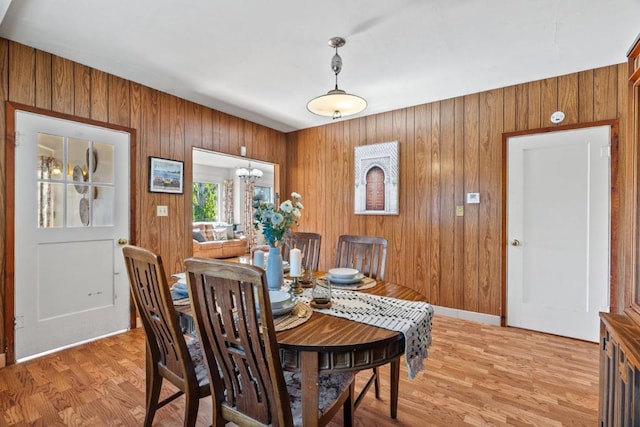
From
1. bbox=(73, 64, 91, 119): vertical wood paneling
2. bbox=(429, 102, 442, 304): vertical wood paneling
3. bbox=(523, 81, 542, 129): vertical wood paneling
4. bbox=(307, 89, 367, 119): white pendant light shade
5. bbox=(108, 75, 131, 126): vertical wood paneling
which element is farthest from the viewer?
bbox=(429, 102, 442, 304): vertical wood paneling

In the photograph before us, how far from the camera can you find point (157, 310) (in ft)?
4.37

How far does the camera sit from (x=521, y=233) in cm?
299

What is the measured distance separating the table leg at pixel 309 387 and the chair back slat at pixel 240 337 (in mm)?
62

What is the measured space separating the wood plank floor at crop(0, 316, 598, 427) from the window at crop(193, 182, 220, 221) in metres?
5.68

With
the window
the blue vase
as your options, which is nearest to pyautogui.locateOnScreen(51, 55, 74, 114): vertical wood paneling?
the blue vase

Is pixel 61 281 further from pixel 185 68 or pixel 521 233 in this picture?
Answer: pixel 521 233

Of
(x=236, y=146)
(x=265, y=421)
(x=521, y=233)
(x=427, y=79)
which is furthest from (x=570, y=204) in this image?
(x=236, y=146)

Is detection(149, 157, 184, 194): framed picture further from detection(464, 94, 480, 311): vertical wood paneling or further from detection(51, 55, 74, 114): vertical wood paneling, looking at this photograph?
detection(464, 94, 480, 311): vertical wood paneling

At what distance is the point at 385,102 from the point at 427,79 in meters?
0.65

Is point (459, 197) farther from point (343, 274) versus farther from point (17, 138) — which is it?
point (17, 138)

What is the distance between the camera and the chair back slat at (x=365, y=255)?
7.06 ft

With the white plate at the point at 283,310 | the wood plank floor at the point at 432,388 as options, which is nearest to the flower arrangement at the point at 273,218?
the white plate at the point at 283,310

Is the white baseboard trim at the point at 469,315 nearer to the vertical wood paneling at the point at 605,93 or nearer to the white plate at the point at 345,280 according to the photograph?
the white plate at the point at 345,280

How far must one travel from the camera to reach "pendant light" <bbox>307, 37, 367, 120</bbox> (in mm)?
1964
